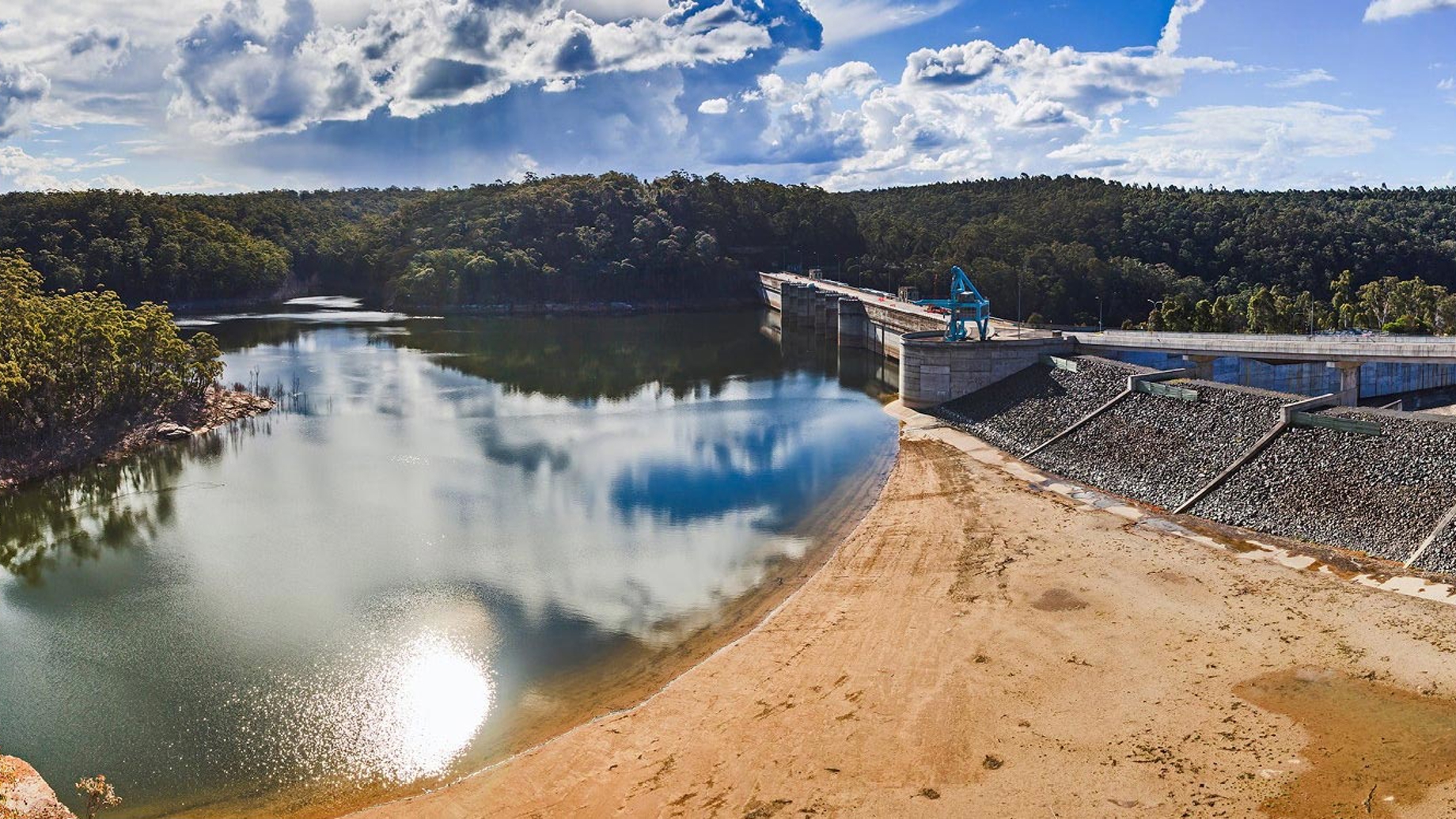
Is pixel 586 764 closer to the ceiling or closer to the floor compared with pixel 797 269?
closer to the floor

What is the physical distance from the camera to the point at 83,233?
13188 cm

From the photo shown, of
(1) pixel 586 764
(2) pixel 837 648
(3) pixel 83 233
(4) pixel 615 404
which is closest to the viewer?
(1) pixel 586 764

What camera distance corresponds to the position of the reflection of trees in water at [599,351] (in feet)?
268

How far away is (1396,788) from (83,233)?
15327 centimetres

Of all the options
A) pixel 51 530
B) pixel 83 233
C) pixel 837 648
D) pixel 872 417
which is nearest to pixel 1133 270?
pixel 872 417

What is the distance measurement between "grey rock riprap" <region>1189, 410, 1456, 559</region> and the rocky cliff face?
1536 inches

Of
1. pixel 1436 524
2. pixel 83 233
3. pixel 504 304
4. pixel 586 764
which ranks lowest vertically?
pixel 586 764

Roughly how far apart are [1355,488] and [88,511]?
54.6 m

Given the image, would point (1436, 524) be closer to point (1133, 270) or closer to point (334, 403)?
point (334, 403)

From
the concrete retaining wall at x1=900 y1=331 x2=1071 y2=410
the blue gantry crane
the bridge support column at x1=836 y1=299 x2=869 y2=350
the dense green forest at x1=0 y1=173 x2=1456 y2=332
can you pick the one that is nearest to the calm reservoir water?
the concrete retaining wall at x1=900 y1=331 x2=1071 y2=410

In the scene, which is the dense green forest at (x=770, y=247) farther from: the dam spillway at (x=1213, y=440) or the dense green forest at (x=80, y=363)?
the dense green forest at (x=80, y=363)

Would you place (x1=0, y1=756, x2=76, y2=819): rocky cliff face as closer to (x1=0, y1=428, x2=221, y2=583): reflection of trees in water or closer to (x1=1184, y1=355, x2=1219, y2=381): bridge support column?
(x1=0, y1=428, x2=221, y2=583): reflection of trees in water

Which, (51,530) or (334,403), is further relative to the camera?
(334,403)

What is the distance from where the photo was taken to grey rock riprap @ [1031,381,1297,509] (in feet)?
143
